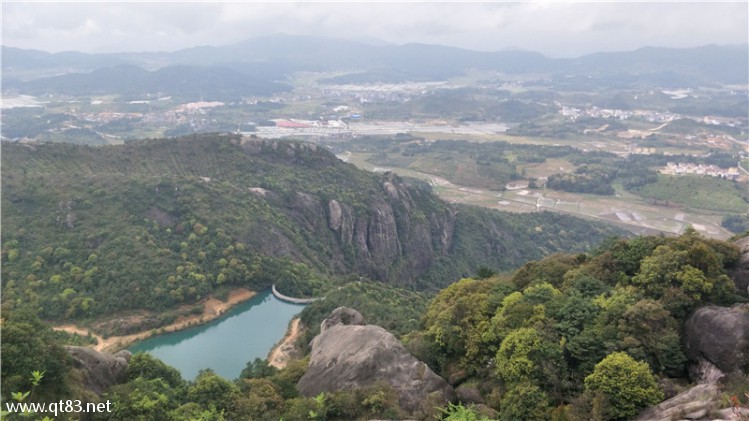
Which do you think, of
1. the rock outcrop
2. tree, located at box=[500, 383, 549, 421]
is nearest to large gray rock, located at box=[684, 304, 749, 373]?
tree, located at box=[500, 383, 549, 421]

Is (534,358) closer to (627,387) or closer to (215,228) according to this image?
(627,387)

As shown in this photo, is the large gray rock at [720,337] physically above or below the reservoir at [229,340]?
above

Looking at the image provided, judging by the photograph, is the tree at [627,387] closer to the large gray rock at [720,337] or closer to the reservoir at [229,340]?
the large gray rock at [720,337]

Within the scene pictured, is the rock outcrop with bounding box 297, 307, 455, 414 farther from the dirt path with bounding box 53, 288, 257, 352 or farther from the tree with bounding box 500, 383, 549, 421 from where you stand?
the dirt path with bounding box 53, 288, 257, 352

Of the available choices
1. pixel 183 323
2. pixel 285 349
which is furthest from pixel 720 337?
pixel 183 323

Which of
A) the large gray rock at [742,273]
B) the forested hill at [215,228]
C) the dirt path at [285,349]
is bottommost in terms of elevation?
the dirt path at [285,349]

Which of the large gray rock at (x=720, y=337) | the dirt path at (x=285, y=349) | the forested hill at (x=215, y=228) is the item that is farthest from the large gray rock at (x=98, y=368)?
the large gray rock at (x=720, y=337)
